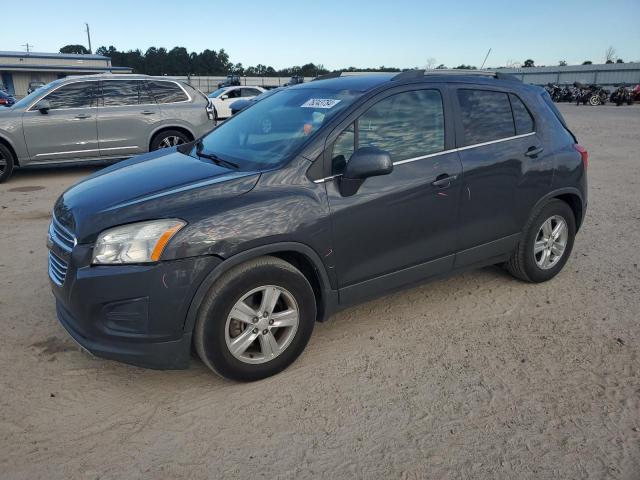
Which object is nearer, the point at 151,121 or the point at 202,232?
the point at 202,232

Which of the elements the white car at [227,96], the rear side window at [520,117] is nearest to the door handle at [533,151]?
the rear side window at [520,117]

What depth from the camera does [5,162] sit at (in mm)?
8703

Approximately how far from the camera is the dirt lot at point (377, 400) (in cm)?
250

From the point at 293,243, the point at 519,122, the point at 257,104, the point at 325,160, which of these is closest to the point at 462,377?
the point at 293,243

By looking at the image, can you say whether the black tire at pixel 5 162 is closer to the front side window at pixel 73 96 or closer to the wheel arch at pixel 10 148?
the wheel arch at pixel 10 148

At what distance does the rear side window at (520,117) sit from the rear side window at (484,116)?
6 centimetres

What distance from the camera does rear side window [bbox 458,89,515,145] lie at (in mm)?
3840

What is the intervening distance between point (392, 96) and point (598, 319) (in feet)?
7.71

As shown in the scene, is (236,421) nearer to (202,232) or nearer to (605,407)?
(202,232)

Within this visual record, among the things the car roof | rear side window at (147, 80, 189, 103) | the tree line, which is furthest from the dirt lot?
the tree line

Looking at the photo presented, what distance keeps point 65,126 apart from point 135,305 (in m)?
7.39

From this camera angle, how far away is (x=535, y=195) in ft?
13.8

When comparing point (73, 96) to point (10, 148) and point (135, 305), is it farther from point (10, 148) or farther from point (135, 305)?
point (135, 305)

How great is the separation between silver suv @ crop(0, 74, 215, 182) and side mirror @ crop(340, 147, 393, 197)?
7200 millimetres
